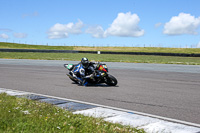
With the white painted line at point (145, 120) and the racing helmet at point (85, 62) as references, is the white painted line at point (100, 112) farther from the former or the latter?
the racing helmet at point (85, 62)

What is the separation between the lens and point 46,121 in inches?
212

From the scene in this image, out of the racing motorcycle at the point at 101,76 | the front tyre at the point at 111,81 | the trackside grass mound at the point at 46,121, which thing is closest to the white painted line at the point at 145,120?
the trackside grass mound at the point at 46,121

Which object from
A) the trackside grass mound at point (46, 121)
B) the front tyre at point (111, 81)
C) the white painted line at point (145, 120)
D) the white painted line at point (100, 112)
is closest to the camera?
the trackside grass mound at point (46, 121)

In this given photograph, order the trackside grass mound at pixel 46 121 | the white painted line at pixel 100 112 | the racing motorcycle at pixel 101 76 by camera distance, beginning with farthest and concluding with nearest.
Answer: the racing motorcycle at pixel 101 76
the white painted line at pixel 100 112
the trackside grass mound at pixel 46 121

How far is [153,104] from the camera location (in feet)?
25.2

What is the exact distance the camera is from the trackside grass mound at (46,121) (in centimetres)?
492

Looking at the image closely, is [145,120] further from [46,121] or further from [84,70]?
[84,70]

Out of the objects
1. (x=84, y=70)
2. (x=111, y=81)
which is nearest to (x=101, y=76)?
(x=111, y=81)

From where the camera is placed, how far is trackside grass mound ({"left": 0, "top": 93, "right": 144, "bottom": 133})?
492 centimetres

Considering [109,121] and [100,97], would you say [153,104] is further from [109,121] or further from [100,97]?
[109,121]

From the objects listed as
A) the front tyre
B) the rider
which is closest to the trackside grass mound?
the rider

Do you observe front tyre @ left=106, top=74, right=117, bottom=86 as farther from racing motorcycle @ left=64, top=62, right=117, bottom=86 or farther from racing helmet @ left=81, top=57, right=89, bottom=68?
racing helmet @ left=81, top=57, right=89, bottom=68

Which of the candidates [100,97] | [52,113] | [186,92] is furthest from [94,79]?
[52,113]

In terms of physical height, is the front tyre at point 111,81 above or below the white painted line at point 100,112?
above
